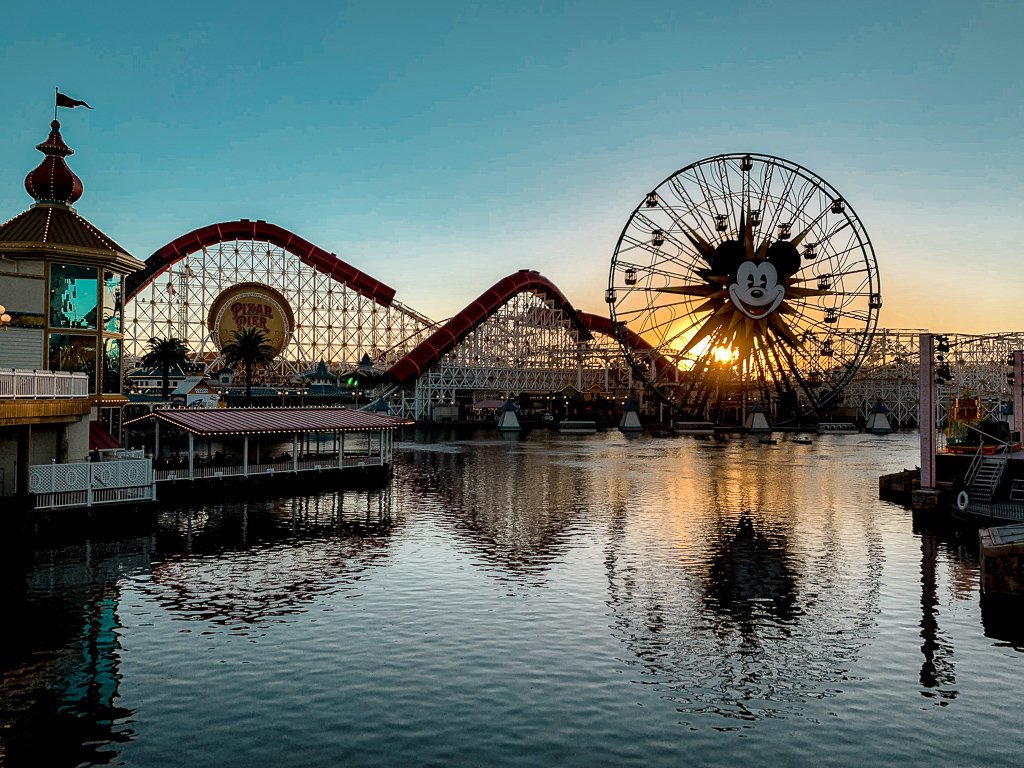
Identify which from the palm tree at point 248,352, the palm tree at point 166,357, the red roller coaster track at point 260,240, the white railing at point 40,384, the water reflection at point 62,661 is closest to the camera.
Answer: the water reflection at point 62,661

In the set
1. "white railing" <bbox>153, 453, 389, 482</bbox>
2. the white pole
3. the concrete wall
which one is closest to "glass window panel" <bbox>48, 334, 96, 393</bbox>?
the concrete wall

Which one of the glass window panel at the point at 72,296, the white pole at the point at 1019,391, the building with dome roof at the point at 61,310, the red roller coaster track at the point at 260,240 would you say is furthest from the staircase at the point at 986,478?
the red roller coaster track at the point at 260,240

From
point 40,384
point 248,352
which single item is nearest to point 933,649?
point 40,384

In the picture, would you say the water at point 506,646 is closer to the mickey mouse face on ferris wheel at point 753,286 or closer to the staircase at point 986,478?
the staircase at point 986,478

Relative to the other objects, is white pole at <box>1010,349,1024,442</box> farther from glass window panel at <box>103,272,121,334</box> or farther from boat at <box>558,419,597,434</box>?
boat at <box>558,419,597,434</box>

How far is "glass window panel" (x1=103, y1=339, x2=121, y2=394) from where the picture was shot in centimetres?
3691

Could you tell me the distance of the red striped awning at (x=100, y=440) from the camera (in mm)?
35000

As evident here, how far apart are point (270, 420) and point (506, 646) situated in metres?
29.6

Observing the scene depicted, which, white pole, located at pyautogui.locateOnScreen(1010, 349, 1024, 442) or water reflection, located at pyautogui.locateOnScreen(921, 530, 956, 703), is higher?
white pole, located at pyautogui.locateOnScreen(1010, 349, 1024, 442)

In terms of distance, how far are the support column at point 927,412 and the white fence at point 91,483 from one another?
1275 inches

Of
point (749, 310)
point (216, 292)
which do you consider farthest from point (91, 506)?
point (216, 292)

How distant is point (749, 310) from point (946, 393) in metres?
90.1

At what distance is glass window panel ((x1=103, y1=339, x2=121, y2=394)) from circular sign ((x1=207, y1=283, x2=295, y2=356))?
68267 millimetres

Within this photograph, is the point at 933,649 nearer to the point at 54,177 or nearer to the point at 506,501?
the point at 506,501
